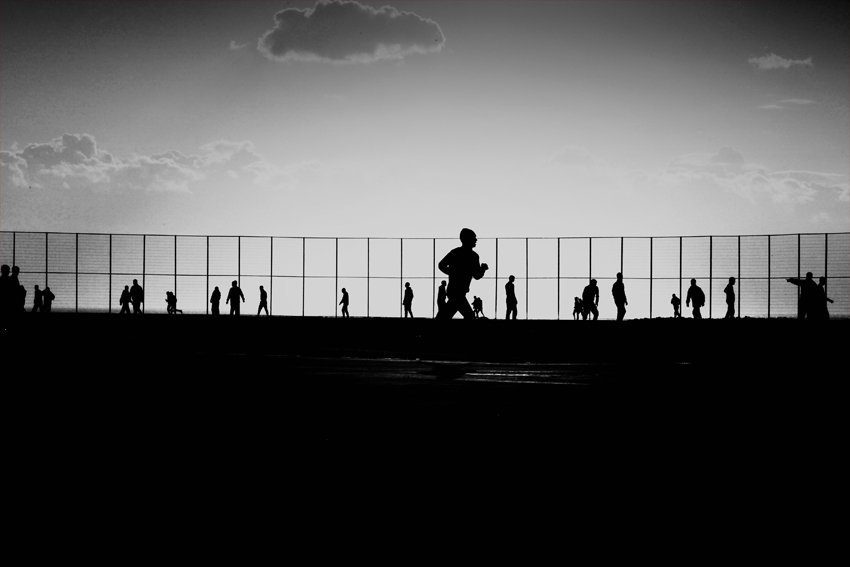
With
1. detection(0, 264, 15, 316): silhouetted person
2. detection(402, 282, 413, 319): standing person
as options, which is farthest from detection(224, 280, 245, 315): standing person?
detection(0, 264, 15, 316): silhouetted person

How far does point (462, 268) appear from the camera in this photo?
47.6 ft

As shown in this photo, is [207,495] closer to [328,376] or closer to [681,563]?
[681,563]

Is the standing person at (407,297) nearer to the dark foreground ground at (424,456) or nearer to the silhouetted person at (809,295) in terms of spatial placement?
the silhouetted person at (809,295)

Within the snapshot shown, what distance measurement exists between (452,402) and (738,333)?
2063 cm

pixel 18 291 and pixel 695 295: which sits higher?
pixel 695 295

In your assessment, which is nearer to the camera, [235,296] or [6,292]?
[6,292]

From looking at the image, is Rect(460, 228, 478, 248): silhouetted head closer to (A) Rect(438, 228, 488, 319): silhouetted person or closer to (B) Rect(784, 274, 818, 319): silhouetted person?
(A) Rect(438, 228, 488, 319): silhouetted person

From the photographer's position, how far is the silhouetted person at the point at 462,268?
14.5m

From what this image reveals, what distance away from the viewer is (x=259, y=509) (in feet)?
11.5

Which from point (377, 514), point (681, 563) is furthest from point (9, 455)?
point (681, 563)

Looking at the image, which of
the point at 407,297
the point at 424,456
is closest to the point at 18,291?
the point at 424,456

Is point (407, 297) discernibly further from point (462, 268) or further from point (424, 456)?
point (424, 456)

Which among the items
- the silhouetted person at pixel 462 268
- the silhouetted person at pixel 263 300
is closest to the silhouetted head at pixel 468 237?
the silhouetted person at pixel 462 268

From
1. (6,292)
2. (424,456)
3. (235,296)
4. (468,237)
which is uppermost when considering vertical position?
(468,237)
